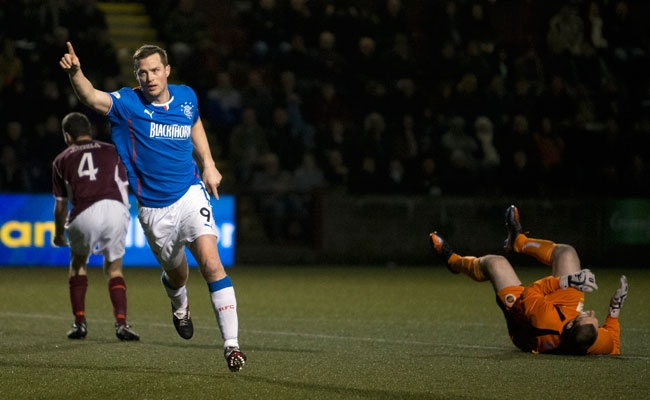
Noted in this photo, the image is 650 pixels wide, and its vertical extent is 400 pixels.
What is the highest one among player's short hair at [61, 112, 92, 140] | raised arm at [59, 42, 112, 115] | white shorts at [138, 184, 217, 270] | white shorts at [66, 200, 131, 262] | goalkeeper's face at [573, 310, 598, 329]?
raised arm at [59, 42, 112, 115]

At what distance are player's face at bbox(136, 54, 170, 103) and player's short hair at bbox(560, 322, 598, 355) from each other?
323 cm

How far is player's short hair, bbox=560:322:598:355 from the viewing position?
7.84 m

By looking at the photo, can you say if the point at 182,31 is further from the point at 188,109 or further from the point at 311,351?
the point at 188,109

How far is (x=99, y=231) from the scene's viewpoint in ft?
30.6

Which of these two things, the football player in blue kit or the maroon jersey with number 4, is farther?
the maroon jersey with number 4

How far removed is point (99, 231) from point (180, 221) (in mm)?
2124

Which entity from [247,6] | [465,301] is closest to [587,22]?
[247,6]

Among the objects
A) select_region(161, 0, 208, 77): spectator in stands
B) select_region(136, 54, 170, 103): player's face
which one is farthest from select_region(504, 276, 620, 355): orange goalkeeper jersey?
select_region(161, 0, 208, 77): spectator in stands

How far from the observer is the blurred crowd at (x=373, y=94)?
59.2 feet

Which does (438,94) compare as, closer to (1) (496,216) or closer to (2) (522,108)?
(2) (522,108)

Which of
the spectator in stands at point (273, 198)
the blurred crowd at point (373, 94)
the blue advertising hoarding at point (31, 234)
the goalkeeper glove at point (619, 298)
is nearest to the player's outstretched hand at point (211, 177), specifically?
the goalkeeper glove at point (619, 298)

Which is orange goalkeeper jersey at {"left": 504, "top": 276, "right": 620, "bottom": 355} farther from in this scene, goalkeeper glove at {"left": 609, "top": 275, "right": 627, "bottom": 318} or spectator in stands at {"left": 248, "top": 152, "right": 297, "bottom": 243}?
spectator in stands at {"left": 248, "top": 152, "right": 297, "bottom": 243}

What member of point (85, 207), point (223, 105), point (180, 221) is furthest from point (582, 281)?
point (223, 105)

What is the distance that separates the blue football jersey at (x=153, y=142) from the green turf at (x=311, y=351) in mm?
1151
